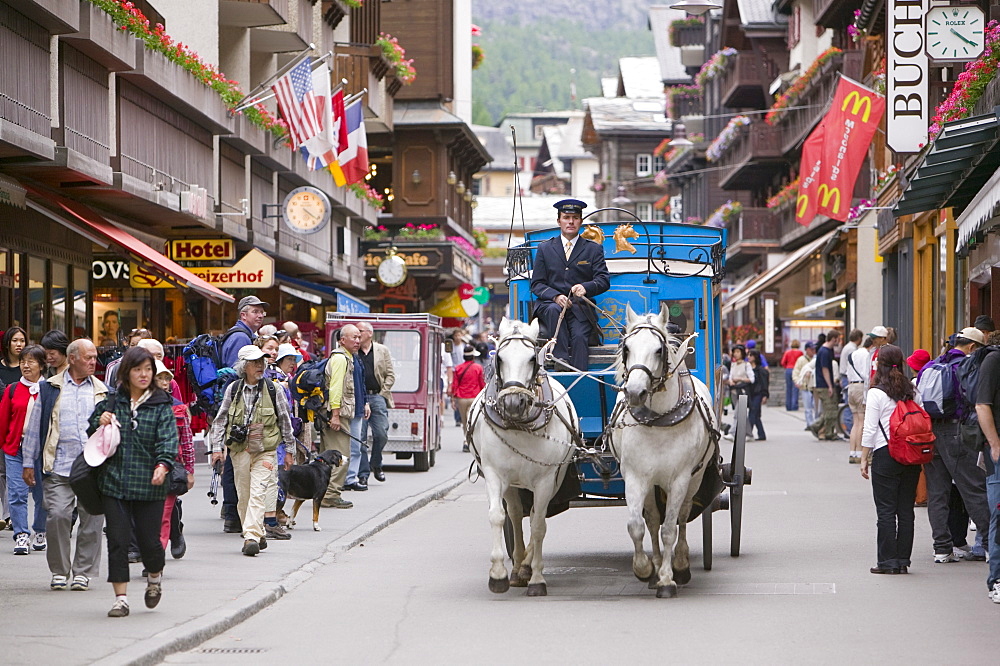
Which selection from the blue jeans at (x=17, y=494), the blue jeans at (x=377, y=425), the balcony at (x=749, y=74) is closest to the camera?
the blue jeans at (x=17, y=494)

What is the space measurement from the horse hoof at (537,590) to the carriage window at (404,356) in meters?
12.5

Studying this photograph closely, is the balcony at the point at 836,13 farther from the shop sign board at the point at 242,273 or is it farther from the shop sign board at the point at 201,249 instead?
the shop sign board at the point at 201,249

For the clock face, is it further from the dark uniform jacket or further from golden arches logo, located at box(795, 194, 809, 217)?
the dark uniform jacket

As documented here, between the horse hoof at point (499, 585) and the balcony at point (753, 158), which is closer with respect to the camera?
the horse hoof at point (499, 585)

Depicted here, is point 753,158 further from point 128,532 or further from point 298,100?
point 128,532

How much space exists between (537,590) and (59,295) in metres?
13.4

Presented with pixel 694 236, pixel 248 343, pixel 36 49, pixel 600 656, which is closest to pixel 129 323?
pixel 36 49

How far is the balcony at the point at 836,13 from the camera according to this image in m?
40.7

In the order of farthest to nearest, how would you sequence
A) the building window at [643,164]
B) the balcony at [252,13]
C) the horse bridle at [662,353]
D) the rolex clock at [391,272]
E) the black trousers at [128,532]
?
1. the building window at [643,164]
2. the rolex clock at [391,272]
3. the balcony at [252,13]
4. the horse bridle at [662,353]
5. the black trousers at [128,532]

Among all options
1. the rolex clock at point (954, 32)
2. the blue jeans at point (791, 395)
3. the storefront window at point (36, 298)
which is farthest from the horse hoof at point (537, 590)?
the blue jeans at point (791, 395)

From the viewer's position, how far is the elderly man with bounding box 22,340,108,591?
1104cm

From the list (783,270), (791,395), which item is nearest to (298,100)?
(791,395)

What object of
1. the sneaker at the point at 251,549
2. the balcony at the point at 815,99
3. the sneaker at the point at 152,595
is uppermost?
the balcony at the point at 815,99

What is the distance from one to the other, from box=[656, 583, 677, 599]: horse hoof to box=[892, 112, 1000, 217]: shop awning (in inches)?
265
